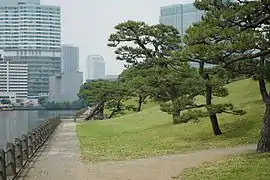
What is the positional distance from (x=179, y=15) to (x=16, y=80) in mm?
93595

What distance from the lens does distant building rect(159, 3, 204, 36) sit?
30311 mm

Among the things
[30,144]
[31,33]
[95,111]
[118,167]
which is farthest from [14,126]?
[31,33]

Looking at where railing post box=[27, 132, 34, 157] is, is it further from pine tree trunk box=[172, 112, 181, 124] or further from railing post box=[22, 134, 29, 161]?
pine tree trunk box=[172, 112, 181, 124]

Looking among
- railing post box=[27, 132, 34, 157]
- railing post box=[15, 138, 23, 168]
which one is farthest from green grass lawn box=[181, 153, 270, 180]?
railing post box=[27, 132, 34, 157]

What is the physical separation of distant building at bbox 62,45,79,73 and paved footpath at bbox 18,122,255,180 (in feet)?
462

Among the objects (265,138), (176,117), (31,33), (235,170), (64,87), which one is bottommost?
(235,170)

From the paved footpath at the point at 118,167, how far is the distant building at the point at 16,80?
106017mm

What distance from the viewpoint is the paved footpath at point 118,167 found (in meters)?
11.5

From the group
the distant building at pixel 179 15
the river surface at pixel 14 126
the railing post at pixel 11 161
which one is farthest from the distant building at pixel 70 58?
the railing post at pixel 11 161

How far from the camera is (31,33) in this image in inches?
5896

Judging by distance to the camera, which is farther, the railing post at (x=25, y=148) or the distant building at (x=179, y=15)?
the distant building at (x=179, y=15)

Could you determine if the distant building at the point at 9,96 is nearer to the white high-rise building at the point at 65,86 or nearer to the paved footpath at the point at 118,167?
the white high-rise building at the point at 65,86

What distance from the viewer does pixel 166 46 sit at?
28.5 metres

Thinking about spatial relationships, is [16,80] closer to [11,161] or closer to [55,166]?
[55,166]
